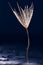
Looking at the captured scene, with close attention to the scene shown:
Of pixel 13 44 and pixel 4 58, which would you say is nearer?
pixel 4 58

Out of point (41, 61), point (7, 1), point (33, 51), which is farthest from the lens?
point (7, 1)

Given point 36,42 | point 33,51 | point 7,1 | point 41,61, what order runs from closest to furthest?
point 41,61 → point 33,51 → point 36,42 → point 7,1

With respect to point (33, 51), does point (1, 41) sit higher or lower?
higher

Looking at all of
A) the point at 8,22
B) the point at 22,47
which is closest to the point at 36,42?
the point at 22,47

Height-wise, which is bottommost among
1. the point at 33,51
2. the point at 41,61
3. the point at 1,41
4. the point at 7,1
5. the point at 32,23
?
the point at 41,61

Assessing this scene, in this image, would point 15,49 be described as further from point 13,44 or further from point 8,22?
point 8,22

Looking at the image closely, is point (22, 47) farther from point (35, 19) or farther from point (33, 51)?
point (35, 19)

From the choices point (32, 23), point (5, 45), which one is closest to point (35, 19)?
point (32, 23)

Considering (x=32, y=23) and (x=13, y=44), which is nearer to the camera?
(x=13, y=44)

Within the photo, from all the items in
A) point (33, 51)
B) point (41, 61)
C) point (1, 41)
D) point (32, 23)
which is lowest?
point (41, 61)
